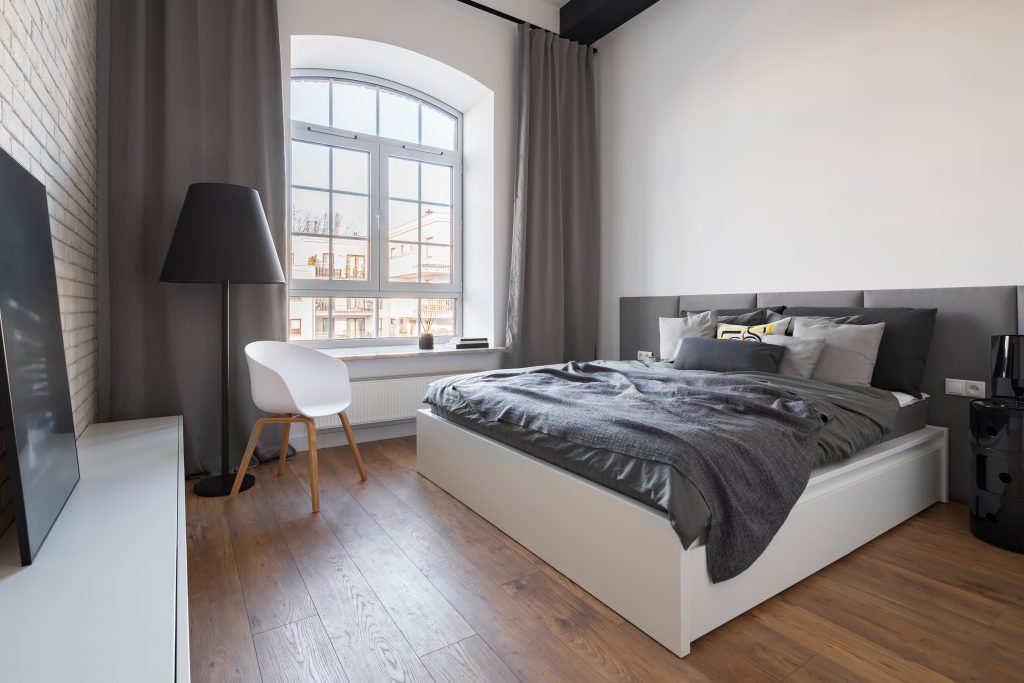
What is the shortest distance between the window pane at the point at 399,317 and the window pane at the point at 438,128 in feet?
4.43

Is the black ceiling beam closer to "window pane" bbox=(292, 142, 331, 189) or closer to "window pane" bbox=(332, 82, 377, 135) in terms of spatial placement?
"window pane" bbox=(332, 82, 377, 135)

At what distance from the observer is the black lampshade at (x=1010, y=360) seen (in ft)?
6.56

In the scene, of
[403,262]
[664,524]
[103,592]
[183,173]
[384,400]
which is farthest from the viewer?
[403,262]

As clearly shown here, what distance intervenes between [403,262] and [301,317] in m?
0.90

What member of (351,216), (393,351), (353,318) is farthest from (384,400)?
(351,216)

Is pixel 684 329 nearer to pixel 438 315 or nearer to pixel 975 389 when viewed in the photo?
pixel 975 389

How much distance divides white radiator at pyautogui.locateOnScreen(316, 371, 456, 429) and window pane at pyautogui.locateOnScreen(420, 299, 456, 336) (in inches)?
26.8

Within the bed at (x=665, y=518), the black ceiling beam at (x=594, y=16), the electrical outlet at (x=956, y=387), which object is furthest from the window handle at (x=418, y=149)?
the electrical outlet at (x=956, y=387)

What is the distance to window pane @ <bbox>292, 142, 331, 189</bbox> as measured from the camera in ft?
12.2

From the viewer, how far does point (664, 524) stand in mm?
1431

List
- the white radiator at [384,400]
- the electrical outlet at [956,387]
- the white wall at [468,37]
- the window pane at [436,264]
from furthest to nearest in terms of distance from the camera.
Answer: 1. the window pane at [436,264]
2. the white radiator at [384,400]
3. the white wall at [468,37]
4. the electrical outlet at [956,387]

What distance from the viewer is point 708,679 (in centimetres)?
132

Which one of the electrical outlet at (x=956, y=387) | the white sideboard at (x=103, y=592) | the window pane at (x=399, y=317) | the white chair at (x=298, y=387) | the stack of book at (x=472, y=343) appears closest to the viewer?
the white sideboard at (x=103, y=592)

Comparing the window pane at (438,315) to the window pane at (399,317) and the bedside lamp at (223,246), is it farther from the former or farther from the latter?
the bedside lamp at (223,246)
